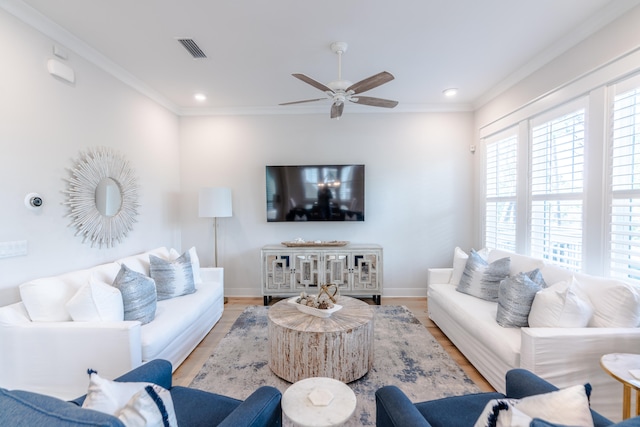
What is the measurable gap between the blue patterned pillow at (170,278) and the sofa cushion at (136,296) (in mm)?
515

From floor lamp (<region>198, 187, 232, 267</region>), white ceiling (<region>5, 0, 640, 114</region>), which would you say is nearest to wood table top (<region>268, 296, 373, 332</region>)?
floor lamp (<region>198, 187, 232, 267</region>)

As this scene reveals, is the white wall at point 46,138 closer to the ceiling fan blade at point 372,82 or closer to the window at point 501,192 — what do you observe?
the ceiling fan blade at point 372,82

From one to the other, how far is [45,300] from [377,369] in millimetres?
2544

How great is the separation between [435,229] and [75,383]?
14.1 feet

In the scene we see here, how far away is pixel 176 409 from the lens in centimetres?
141

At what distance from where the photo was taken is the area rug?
85.4 inches

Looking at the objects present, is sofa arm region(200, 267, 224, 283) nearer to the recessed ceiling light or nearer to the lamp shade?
the lamp shade

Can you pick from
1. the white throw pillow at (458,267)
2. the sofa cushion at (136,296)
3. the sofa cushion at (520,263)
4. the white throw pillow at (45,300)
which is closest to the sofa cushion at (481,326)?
the white throw pillow at (458,267)

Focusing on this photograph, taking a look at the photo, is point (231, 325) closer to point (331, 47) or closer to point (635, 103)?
point (331, 47)

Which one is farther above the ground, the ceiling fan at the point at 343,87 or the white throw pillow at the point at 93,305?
the ceiling fan at the point at 343,87

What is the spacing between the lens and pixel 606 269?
2.26m

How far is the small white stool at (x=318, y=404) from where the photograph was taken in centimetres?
130

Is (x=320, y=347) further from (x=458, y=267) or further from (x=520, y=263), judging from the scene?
(x=520, y=263)

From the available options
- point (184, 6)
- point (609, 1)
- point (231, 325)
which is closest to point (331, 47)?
point (184, 6)
